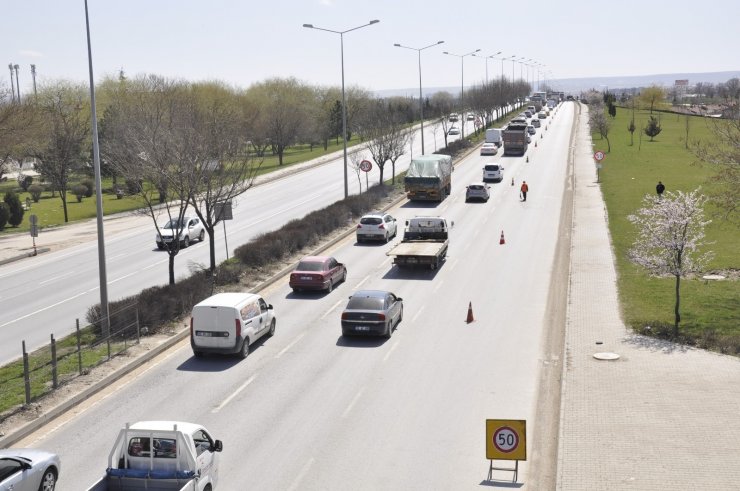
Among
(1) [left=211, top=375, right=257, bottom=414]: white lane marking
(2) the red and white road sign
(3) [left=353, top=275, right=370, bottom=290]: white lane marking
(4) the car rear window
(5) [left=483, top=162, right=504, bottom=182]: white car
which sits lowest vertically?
(1) [left=211, top=375, right=257, bottom=414]: white lane marking

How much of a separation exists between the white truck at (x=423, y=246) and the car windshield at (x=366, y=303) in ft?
27.9

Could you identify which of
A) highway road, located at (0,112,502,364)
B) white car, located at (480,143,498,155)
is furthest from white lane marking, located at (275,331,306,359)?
white car, located at (480,143,498,155)

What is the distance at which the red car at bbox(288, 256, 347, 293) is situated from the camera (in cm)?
2945

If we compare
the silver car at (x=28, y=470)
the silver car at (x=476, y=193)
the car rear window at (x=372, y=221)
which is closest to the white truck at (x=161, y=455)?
the silver car at (x=28, y=470)

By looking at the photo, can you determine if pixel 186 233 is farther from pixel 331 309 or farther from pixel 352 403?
pixel 352 403

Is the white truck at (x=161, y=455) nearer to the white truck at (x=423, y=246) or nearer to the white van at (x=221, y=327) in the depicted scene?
the white van at (x=221, y=327)

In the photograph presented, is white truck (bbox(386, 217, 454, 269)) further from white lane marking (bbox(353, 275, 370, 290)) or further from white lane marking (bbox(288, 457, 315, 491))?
white lane marking (bbox(288, 457, 315, 491))

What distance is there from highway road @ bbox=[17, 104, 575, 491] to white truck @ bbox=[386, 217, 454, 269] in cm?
86

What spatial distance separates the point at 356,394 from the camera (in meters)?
19.0

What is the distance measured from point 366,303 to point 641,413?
9.06 m

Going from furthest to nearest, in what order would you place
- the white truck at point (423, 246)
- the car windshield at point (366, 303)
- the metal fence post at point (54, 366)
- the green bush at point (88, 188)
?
1. the green bush at point (88, 188)
2. the white truck at point (423, 246)
3. the car windshield at point (366, 303)
4. the metal fence post at point (54, 366)

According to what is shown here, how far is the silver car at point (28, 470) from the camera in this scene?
496 inches

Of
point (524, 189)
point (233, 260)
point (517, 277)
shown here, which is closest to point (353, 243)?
point (233, 260)

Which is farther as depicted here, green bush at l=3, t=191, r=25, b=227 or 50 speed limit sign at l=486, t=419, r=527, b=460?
green bush at l=3, t=191, r=25, b=227
